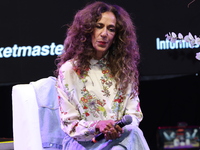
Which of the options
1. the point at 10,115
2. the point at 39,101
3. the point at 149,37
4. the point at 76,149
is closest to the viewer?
the point at 76,149

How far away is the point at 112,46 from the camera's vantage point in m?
2.13

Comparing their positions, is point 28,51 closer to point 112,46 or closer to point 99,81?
point 112,46

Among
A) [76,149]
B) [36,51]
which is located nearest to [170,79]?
[36,51]

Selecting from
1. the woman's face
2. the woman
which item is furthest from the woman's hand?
the woman's face

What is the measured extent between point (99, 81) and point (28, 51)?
4.46 feet

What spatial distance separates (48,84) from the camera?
2.11 m

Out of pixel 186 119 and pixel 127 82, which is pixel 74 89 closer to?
pixel 127 82

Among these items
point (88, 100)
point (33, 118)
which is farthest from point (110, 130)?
point (33, 118)

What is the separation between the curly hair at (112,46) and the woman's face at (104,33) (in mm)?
21

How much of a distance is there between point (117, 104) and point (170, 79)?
1811 mm

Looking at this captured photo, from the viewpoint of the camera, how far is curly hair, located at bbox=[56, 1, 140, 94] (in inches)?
80.2

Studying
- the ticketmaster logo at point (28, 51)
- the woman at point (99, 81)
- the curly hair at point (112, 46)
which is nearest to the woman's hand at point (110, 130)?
the woman at point (99, 81)

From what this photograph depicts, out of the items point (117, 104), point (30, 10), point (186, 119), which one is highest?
point (30, 10)

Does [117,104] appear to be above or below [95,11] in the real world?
below
